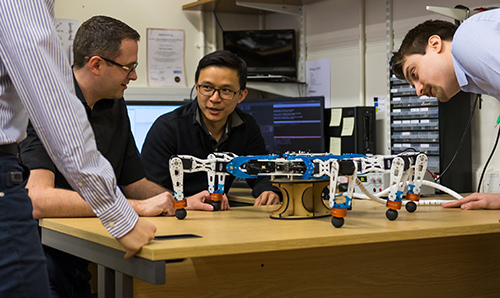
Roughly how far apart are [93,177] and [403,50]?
3.41 ft

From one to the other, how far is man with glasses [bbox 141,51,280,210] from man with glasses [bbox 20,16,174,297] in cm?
15

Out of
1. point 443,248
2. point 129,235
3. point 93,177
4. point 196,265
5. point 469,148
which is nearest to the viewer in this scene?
point 93,177

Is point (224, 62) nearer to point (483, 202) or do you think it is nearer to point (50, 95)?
point (483, 202)

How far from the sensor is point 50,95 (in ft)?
3.07

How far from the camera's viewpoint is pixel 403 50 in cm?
172

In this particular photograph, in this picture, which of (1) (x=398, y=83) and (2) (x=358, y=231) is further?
(1) (x=398, y=83)

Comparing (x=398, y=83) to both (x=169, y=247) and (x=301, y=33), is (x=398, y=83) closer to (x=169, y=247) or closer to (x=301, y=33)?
(x=301, y=33)

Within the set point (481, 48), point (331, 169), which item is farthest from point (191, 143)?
point (481, 48)

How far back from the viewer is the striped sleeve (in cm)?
90

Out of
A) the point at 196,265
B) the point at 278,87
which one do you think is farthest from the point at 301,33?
the point at 196,265

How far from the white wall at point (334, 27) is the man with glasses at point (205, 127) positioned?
786 mm

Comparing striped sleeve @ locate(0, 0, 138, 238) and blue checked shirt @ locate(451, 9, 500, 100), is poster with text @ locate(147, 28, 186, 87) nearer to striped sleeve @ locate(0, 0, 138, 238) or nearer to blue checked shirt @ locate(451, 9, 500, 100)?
blue checked shirt @ locate(451, 9, 500, 100)

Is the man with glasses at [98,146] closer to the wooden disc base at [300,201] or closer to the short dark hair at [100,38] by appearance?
the short dark hair at [100,38]

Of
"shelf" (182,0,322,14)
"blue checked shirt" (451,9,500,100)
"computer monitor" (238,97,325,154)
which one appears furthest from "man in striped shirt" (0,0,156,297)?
"shelf" (182,0,322,14)
